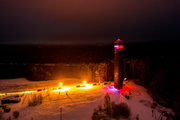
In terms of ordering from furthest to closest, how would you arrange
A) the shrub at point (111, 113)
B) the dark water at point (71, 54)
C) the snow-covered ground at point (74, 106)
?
the dark water at point (71, 54)
the snow-covered ground at point (74, 106)
the shrub at point (111, 113)

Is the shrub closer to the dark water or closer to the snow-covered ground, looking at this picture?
the snow-covered ground

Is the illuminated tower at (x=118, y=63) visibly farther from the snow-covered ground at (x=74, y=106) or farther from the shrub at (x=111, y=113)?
the shrub at (x=111, y=113)

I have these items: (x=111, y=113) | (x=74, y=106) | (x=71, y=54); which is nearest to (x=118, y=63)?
(x=111, y=113)

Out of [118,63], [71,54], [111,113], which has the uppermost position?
[71,54]

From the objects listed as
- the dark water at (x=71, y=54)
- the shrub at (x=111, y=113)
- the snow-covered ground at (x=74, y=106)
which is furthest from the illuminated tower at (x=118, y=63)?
the dark water at (x=71, y=54)

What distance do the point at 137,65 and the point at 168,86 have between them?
7578 millimetres

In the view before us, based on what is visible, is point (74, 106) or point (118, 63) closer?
point (74, 106)

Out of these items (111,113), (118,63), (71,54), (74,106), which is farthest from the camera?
(71,54)

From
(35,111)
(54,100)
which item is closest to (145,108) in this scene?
(54,100)

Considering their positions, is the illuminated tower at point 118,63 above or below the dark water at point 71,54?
below

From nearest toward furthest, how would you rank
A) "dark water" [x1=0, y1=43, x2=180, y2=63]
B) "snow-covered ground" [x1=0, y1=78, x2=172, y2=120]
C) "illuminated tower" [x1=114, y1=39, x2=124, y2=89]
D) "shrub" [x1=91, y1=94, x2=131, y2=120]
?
"shrub" [x1=91, y1=94, x2=131, y2=120] → "snow-covered ground" [x1=0, y1=78, x2=172, y2=120] → "illuminated tower" [x1=114, y1=39, x2=124, y2=89] → "dark water" [x1=0, y1=43, x2=180, y2=63]

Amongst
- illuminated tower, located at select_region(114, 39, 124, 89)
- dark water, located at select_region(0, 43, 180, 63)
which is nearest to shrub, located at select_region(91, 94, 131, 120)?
illuminated tower, located at select_region(114, 39, 124, 89)

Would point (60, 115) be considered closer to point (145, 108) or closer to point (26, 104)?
point (26, 104)

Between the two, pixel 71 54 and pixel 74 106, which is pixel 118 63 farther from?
pixel 71 54
